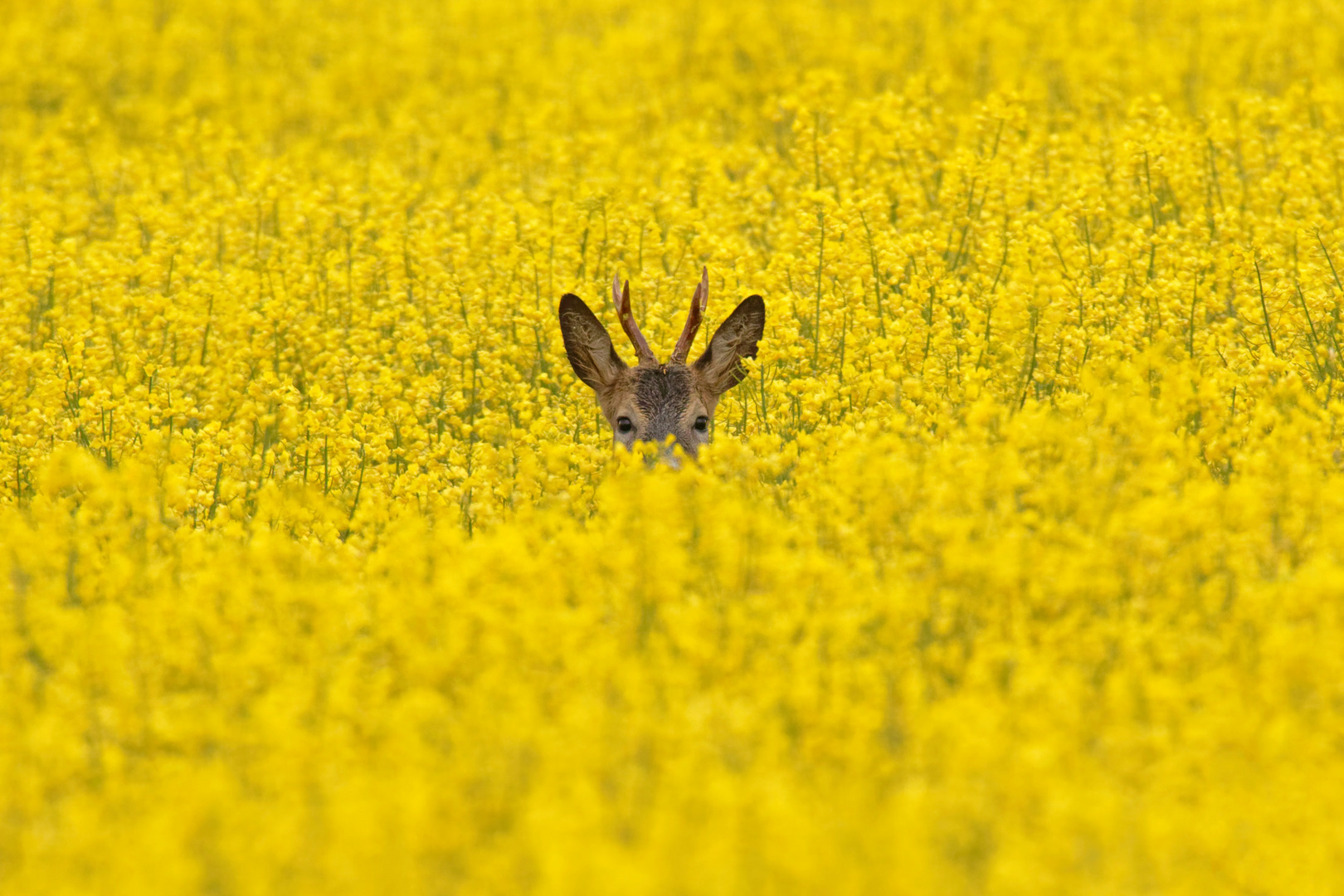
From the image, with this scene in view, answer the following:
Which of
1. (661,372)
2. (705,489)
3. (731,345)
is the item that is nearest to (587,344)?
(661,372)

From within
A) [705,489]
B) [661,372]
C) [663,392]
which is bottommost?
[705,489]

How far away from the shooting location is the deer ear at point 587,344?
10.2 meters

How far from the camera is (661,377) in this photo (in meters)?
10.1

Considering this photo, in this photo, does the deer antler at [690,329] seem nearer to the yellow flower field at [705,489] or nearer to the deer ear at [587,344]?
the deer ear at [587,344]

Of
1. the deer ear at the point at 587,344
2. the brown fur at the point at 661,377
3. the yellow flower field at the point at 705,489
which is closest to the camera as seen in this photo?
the yellow flower field at the point at 705,489

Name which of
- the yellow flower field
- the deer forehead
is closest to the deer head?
the deer forehead

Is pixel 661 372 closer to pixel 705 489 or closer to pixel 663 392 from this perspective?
pixel 663 392

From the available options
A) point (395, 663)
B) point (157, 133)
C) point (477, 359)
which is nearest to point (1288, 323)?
point (477, 359)

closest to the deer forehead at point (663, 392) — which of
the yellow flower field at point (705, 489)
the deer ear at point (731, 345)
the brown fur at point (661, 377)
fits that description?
the brown fur at point (661, 377)

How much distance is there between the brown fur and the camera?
994 centimetres

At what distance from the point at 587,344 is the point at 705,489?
8.47 ft

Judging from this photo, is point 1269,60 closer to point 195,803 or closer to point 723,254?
point 723,254

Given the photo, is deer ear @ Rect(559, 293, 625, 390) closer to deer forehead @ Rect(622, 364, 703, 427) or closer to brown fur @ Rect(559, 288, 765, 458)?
brown fur @ Rect(559, 288, 765, 458)

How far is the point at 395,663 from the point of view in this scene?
6996 mm
